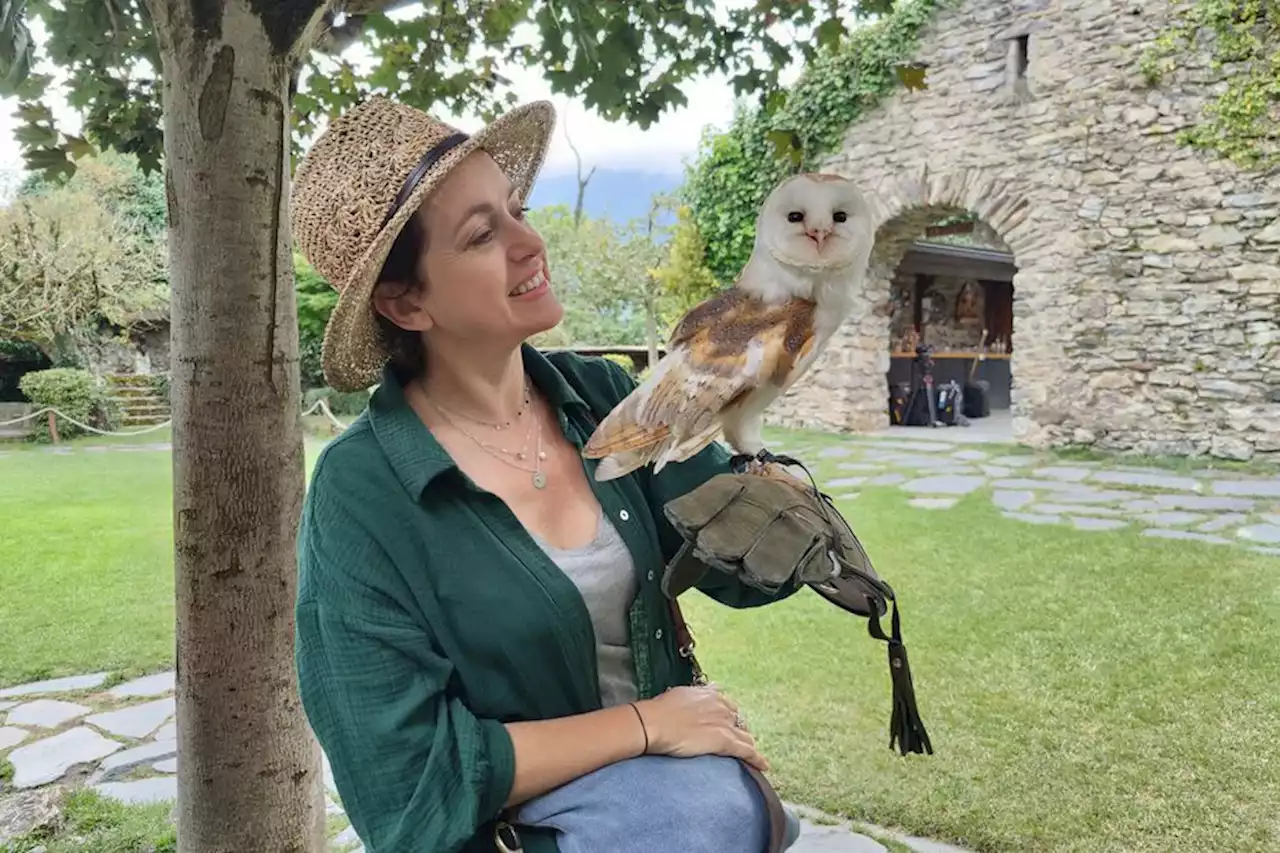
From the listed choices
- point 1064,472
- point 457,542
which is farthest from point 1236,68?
point 457,542

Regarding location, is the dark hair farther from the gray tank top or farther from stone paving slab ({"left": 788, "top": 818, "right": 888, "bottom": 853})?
stone paving slab ({"left": 788, "top": 818, "right": 888, "bottom": 853})

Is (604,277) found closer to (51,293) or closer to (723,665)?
(51,293)

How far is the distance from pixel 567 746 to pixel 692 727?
143 millimetres

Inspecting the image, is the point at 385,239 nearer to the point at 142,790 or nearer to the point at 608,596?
the point at 608,596

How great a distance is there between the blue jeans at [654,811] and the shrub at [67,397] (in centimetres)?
1150

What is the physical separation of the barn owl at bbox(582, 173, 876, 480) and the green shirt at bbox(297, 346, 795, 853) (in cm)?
17

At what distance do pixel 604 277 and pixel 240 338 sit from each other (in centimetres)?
1529

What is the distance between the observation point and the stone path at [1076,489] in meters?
5.15

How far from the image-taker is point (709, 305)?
1.08m

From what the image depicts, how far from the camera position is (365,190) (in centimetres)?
100

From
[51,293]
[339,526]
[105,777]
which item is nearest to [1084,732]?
[339,526]

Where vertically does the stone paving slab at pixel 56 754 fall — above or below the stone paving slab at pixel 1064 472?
below

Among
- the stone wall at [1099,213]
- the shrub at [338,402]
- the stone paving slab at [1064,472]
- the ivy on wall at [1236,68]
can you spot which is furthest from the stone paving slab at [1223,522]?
the shrub at [338,402]

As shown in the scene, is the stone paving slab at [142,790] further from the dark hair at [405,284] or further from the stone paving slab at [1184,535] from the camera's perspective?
the stone paving slab at [1184,535]
